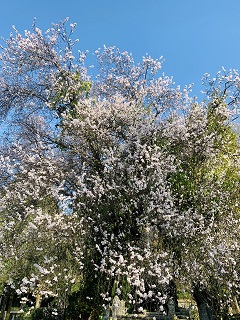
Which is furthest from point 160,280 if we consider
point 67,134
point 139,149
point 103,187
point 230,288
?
point 67,134

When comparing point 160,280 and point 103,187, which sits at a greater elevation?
point 103,187

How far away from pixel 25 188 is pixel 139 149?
3.46 meters

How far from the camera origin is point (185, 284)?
713 centimetres

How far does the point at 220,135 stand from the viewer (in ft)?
30.6

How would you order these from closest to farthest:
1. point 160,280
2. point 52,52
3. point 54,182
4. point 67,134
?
1. point 160,280
2. point 54,182
3. point 67,134
4. point 52,52

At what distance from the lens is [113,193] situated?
766cm

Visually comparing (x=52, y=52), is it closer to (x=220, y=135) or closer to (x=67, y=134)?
(x=67, y=134)

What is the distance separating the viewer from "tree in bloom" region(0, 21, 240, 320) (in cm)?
695

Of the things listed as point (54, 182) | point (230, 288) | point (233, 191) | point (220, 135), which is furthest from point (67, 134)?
point (230, 288)

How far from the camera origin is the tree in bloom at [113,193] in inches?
274

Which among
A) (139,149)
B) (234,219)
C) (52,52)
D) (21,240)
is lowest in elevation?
(21,240)

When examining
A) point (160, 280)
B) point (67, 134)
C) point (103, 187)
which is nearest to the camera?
point (160, 280)

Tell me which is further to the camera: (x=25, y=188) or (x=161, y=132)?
(x=161, y=132)

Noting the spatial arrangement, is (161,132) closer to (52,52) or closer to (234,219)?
(234,219)
